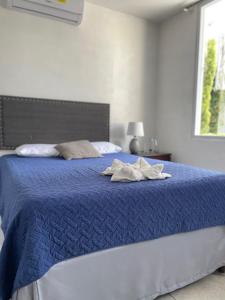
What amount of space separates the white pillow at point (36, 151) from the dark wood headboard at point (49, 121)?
12.2 inches

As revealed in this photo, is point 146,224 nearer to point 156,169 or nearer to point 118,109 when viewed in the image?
point 156,169

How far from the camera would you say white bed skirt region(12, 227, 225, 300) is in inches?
45.6

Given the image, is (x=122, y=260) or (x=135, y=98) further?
(x=135, y=98)

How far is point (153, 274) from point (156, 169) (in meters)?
0.69

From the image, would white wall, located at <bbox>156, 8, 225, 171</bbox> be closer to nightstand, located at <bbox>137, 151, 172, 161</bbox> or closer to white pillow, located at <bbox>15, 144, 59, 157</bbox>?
nightstand, located at <bbox>137, 151, 172, 161</bbox>

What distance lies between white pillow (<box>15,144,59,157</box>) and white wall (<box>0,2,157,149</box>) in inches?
30.7

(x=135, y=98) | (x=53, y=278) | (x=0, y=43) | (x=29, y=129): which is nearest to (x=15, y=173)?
(x=53, y=278)

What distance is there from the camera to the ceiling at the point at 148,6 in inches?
135

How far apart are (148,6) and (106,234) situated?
3.51 metres

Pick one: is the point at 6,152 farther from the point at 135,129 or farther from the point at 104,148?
the point at 135,129

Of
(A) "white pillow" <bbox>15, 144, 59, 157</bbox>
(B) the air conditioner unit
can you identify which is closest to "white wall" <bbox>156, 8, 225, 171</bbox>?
(B) the air conditioner unit

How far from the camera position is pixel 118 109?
153 inches

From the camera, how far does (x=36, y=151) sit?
2852mm

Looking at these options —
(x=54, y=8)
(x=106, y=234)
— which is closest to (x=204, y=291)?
(x=106, y=234)
